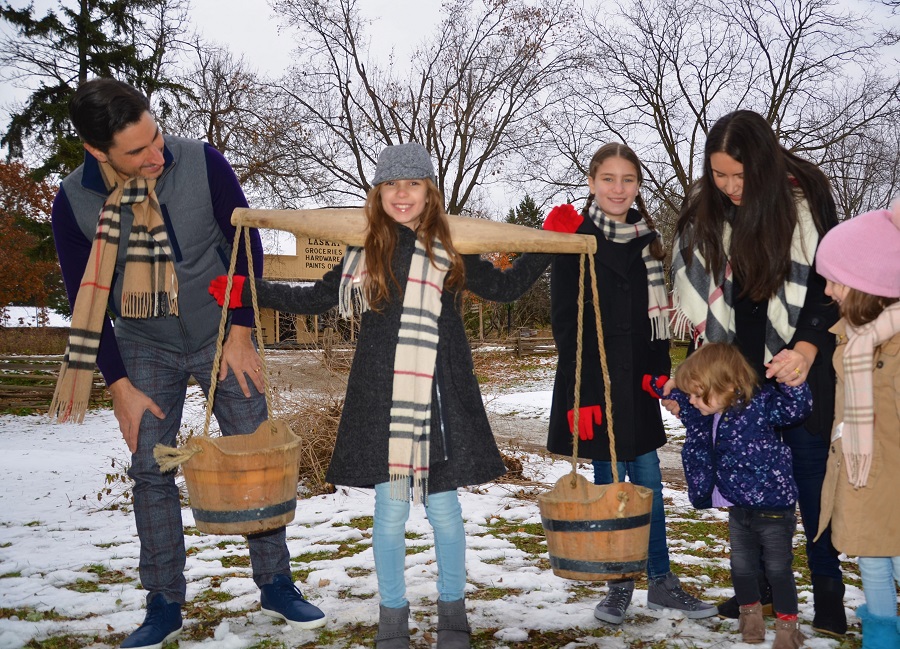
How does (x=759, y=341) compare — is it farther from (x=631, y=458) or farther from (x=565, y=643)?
(x=565, y=643)

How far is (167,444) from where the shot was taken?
2955mm

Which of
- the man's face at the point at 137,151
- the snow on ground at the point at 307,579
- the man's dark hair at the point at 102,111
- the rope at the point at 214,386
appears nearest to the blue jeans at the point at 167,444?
the rope at the point at 214,386

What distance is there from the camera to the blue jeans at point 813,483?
278cm

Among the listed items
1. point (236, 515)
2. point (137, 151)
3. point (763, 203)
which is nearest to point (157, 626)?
point (236, 515)

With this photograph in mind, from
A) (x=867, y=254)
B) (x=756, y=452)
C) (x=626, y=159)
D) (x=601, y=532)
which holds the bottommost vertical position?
(x=601, y=532)

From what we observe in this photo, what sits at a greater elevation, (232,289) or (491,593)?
(232,289)

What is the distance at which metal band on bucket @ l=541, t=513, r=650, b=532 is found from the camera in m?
2.45

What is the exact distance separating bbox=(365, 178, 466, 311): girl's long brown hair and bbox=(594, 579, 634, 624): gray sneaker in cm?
143

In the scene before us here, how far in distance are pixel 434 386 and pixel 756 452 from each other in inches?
47.9

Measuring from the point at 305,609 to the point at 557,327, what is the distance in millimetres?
1584

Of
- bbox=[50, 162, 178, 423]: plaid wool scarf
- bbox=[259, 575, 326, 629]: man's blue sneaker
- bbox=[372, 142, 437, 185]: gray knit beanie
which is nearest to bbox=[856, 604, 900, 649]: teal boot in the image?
bbox=[259, 575, 326, 629]: man's blue sneaker

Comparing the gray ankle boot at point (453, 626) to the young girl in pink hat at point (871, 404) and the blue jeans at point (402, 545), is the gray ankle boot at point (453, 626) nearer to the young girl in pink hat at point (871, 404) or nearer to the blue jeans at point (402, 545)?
the blue jeans at point (402, 545)

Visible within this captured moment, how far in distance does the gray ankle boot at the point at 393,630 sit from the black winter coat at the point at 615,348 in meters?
0.95

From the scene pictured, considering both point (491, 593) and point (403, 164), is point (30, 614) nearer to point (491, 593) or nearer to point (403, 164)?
point (491, 593)
